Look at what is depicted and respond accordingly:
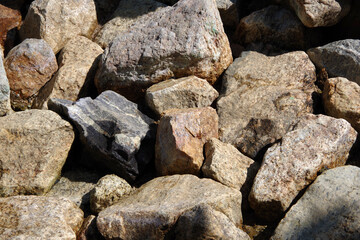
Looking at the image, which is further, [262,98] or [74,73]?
[74,73]

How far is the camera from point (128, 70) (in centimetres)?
502

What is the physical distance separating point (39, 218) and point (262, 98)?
236cm

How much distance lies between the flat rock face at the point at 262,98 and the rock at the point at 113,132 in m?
0.78

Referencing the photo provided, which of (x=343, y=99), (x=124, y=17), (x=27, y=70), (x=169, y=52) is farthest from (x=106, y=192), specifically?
(x=124, y=17)

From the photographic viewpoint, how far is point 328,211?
138 inches

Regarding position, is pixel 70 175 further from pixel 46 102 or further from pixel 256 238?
pixel 256 238

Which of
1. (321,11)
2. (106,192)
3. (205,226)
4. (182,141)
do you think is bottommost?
(106,192)

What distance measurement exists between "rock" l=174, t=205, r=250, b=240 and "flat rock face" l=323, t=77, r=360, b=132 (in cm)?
166

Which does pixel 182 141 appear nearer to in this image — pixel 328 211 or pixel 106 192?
pixel 106 192

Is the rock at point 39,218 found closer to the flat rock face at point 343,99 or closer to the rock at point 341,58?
the flat rock face at point 343,99

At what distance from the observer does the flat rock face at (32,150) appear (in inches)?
170

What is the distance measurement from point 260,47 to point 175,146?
2.11 m

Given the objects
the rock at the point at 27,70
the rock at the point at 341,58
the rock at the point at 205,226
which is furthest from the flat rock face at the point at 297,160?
the rock at the point at 27,70

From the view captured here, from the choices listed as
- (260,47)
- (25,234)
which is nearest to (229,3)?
(260,47)
